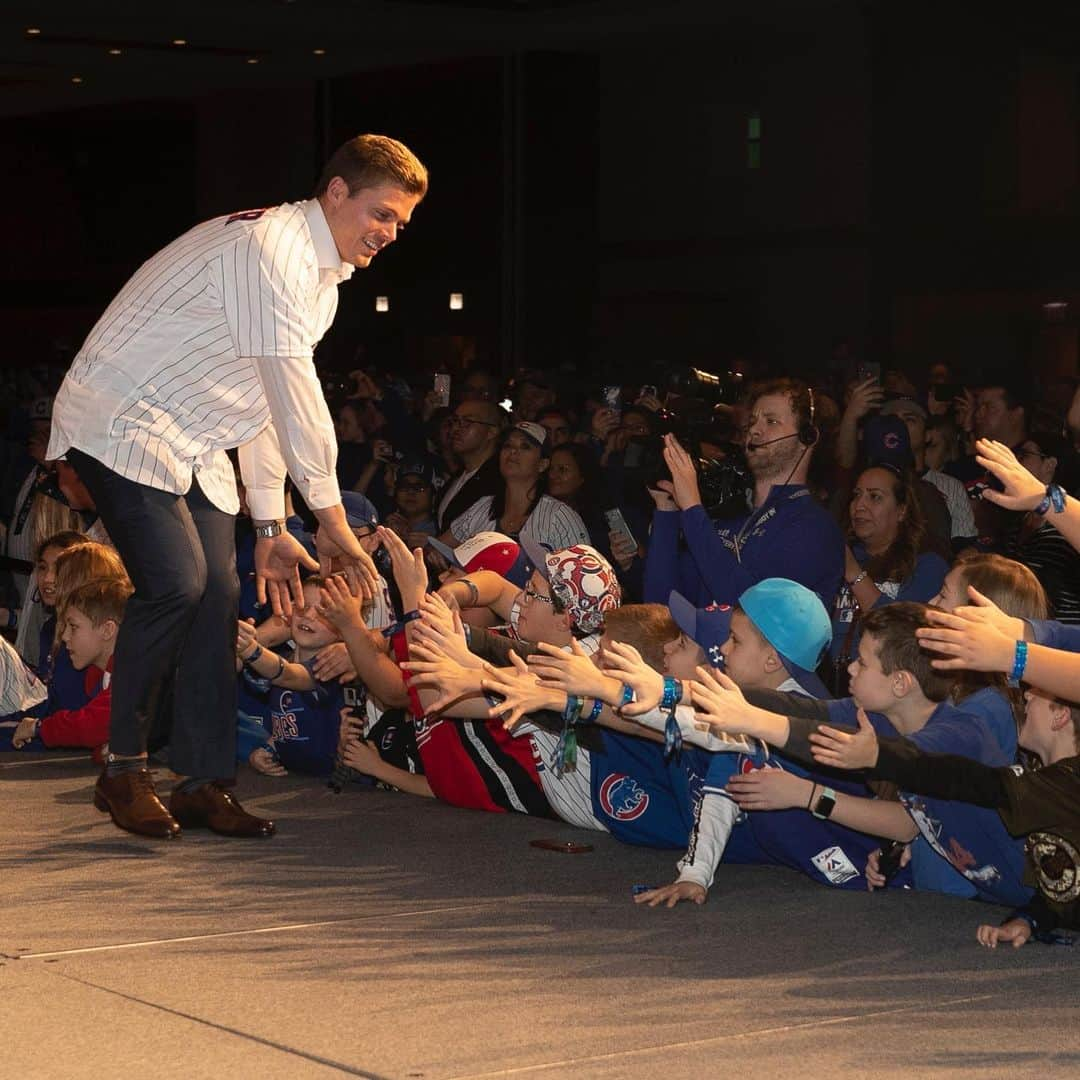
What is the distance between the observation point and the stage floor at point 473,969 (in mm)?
3180

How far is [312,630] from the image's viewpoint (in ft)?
20.4

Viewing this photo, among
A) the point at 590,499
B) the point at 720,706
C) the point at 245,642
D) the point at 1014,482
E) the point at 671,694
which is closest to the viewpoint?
the point at 720,706

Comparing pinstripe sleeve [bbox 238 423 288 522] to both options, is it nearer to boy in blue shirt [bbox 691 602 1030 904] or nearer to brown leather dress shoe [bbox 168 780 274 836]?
brown leather dress shoe [bbox 168 780 274 836]

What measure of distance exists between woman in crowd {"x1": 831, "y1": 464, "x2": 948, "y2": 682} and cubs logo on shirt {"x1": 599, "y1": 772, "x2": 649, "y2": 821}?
3.88 ft

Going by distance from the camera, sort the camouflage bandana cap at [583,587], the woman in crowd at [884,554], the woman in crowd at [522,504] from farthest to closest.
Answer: the woman in crowd at [522,504] < the woman in crowd at [884,554] < the camouflage bandana cap at [583,587]

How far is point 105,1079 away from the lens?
303 centimetres

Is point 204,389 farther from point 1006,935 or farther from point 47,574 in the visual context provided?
point 47,574

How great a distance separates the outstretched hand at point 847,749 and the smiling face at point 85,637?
132 inches

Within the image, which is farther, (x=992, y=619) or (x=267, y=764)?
(x=267, y=764)

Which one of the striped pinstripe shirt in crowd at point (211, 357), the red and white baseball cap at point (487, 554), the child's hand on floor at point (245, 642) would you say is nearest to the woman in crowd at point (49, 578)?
the child's hand on floor at point (245, 642)

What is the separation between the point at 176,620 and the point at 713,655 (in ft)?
4.42

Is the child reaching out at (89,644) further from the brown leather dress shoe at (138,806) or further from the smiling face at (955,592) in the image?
the smiling face at (955,592)

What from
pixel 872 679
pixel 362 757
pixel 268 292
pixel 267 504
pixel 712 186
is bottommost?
pixel 362 757

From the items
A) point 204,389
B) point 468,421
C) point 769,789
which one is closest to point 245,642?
point 204,389
